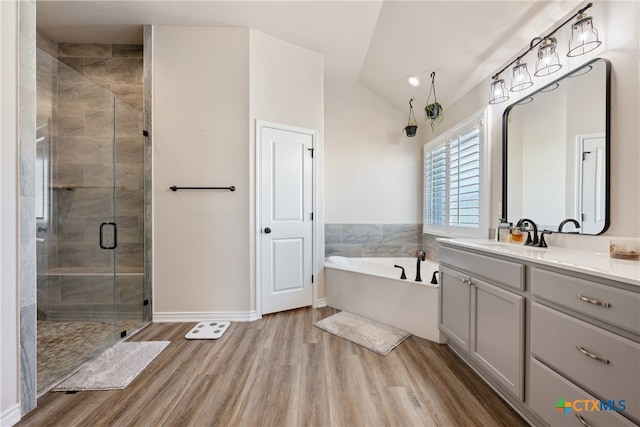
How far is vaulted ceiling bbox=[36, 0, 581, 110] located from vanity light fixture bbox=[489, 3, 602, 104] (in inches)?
8.8

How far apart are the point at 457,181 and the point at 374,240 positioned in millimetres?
1357

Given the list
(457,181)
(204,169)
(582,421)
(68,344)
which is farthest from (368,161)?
(68,344)

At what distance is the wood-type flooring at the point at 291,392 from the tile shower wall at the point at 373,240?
62.3 inches

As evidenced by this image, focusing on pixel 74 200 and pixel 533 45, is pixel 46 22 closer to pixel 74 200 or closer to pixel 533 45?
pixel 74 200

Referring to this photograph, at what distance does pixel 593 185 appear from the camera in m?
1.44

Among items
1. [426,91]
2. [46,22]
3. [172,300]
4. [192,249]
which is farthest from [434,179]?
[46,22]

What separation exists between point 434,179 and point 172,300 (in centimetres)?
340

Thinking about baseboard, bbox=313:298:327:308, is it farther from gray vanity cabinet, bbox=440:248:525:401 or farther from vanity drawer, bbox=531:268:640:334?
vanity drawer, bbox=531:268:640:334

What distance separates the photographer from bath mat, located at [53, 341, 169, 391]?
161cm

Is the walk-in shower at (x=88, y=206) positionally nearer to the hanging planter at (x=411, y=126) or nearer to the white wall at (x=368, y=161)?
the white wall at (x=368, y=161)

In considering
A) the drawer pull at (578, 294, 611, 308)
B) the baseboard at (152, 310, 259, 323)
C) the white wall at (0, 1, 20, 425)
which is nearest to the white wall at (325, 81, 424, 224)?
the baseboard at (152, 310, 259, 323)

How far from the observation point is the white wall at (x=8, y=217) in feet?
4.25

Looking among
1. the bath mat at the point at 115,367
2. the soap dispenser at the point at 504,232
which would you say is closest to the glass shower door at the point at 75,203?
the bath mat at the point at 115,367

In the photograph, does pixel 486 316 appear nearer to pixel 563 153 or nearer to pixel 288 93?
pixel 563 153
